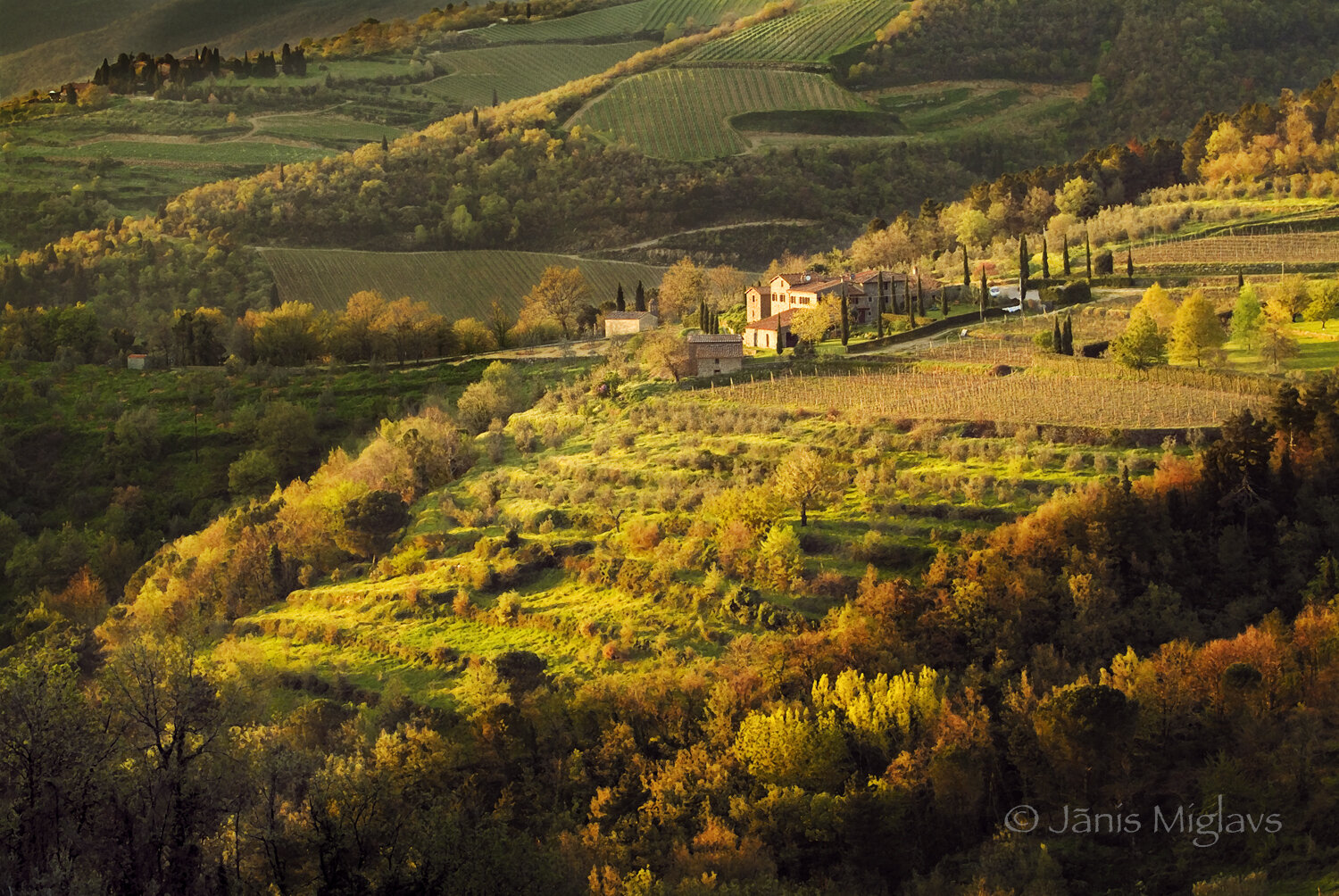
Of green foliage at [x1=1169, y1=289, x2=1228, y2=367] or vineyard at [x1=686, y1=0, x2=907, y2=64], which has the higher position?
vineyard at [x1=686, y1=0, x2=907, y2=64]

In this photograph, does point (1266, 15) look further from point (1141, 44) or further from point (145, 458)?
point (145, 458)

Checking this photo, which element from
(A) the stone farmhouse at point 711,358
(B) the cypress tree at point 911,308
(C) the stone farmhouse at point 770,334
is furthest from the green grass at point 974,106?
(A) the stone farmhouse at point 711,358

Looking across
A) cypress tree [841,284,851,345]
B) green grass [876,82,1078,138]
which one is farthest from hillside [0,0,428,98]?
cypress tree [841,284,851,345]

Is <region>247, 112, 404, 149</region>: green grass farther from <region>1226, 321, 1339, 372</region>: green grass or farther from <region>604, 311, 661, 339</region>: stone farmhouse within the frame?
<region>1226, 321, 1339, 372</region>: green grass

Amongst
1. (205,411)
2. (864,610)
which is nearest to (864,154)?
(205,411)

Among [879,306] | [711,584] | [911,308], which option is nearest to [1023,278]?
[879,306]

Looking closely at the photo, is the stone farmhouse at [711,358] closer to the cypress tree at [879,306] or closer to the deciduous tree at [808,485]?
the cypress tree at [879,306]

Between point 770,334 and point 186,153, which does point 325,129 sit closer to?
point 186,153
